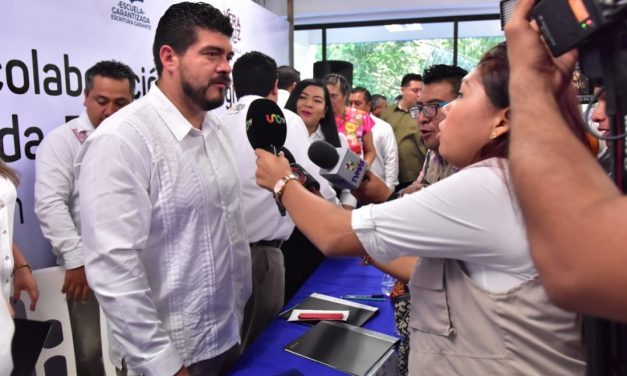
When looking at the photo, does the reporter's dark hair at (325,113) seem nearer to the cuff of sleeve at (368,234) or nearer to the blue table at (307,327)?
the blue table at (307,327)

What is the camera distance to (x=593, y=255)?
45 cm

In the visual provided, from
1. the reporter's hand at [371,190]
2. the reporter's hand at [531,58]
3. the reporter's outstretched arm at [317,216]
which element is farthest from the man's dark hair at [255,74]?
the reporter's hand at [531,58]

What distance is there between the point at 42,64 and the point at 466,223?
2.17m

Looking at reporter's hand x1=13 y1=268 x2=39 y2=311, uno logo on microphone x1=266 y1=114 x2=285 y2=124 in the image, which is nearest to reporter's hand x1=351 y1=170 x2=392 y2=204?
uno logo on microphone x1=266 y1=114 x2=285 y2=124

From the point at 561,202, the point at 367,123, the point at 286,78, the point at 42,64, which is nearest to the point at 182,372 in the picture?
the point at 561,202

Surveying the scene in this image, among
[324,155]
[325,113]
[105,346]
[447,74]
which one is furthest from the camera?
[325,113]

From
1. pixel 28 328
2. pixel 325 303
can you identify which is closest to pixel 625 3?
pixel 325 303

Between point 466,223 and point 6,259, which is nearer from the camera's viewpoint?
point 466,223

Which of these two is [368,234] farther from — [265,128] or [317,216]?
[265,128]

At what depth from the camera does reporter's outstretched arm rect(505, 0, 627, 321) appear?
443mm

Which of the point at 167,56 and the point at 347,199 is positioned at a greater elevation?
the point at 167,56

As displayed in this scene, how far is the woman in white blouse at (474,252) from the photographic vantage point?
760mm

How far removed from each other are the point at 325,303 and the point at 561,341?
1.07 metres

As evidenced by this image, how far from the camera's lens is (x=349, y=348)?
4.65 feet
